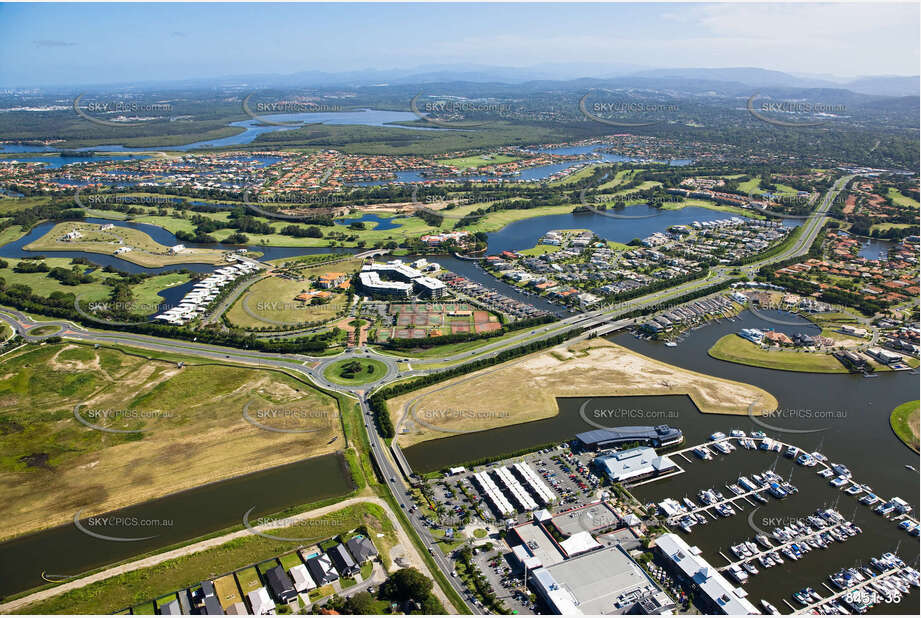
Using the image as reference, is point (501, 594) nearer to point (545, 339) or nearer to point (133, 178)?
point (545, 339)

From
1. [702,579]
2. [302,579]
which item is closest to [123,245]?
[302,579]

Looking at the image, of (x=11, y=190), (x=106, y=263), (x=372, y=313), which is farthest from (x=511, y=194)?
(x=11, y=190)

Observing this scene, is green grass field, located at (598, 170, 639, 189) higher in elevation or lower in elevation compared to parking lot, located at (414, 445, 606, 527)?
higher

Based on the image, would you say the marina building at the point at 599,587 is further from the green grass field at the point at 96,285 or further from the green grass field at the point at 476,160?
the green grass field at the point at 476,160

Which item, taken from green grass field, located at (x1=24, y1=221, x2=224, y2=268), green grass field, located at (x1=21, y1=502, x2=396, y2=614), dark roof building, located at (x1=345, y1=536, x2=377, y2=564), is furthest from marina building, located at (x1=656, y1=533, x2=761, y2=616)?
green grass field, located at (x1=24, y1=221, x2=224, y2=268)

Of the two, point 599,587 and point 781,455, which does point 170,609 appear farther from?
point 781,455

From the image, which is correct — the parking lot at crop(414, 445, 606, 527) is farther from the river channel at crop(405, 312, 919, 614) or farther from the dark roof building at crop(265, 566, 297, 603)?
the dark roof building at crop(265, 566, 297, 603)
